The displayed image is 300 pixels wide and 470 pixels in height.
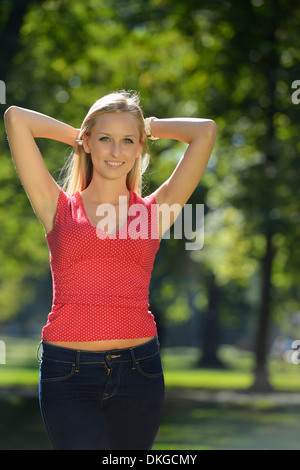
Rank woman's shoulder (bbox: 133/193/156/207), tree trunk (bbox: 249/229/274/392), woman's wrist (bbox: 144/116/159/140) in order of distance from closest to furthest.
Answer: woman's shoulder (bbox: 133/193/156/207)
woman's wrist (bbox: 144/116/159/140)
tree trunk (bbox: 249/229/274/392)

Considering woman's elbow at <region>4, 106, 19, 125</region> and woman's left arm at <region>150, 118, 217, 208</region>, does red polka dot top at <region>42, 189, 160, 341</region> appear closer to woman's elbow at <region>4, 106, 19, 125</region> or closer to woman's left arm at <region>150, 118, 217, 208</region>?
woman's left arm at <region>150, 118, 217, 208</region>

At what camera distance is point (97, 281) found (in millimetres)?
2979

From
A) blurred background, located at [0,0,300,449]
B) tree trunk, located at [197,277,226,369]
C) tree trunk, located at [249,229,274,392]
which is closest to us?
blurred background, located at [0,0,300,449]

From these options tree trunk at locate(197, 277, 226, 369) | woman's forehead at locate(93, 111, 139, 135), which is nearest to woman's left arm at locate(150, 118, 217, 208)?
woman's forehead at locate(93, 111, 139, 135)

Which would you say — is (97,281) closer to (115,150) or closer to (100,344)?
(100,344)

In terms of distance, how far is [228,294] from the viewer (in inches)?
1593

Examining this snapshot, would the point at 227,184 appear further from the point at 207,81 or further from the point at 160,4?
the point at 160,4

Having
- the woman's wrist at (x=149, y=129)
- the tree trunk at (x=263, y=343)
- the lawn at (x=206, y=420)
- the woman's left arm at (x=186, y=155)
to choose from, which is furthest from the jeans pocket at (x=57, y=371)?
the tree trunk at (x=263, y=343)

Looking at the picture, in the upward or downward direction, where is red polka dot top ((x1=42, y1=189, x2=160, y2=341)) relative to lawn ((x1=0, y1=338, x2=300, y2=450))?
upward

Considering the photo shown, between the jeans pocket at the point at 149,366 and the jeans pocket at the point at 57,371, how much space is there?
0.25 meters

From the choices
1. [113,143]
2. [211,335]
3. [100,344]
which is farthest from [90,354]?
[211,335]

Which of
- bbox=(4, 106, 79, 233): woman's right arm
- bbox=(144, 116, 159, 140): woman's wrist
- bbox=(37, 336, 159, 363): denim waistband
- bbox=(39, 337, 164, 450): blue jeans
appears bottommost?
bbox=(39, 337, 164, 450): blue jeans

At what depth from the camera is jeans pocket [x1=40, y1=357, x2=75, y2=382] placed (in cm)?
286
